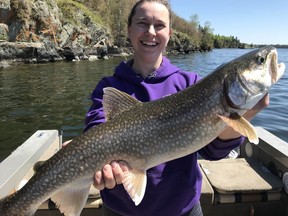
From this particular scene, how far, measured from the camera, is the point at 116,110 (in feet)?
9.46

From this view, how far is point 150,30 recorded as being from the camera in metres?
3.17

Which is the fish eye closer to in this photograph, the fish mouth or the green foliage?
the fish mouth

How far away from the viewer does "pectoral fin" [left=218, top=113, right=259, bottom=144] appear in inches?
102

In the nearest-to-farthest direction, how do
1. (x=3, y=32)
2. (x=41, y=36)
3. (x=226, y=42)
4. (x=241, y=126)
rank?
(x=241, y=126), (x=3, y=32), (x=41, y=36), (x=226, y=42)

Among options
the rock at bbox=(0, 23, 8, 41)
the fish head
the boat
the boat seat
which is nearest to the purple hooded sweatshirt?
the fish head

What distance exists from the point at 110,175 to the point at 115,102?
63 cm

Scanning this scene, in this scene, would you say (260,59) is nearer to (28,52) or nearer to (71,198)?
(71,198)

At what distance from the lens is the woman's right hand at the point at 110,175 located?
266 centimetres

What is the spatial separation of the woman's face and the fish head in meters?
0.79

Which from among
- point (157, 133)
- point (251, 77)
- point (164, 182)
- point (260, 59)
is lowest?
point (164, 182)

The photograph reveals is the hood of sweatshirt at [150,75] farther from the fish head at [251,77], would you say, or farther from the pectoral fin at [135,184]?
the pectoral fin at [135,184]

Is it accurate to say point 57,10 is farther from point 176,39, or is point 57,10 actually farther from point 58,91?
point 176,39

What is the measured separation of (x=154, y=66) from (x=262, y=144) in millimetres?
2765

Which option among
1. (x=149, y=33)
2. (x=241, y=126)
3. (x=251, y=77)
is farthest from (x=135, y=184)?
(x=149, y=33)
